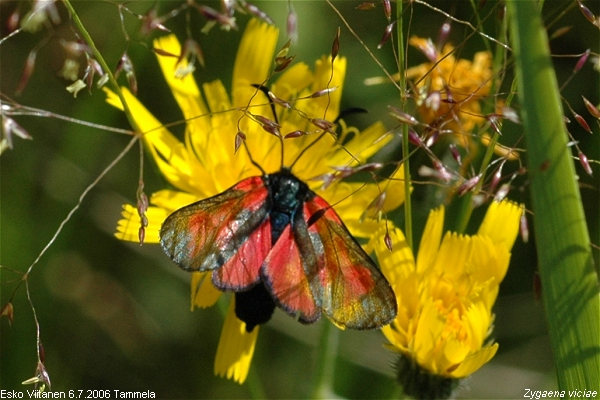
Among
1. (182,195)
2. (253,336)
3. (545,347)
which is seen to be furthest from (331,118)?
(545,347)

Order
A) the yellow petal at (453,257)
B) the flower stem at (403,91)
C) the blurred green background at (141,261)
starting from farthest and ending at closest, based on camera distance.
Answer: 1. the blurred green background at (141,261)
2. the yellow petal at (453,257)
3. the flower stem at (403,91)

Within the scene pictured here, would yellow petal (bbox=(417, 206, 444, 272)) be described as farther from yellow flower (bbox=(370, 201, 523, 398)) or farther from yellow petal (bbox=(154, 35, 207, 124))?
yellow petal (bbox=(154, 35, 207, 124))

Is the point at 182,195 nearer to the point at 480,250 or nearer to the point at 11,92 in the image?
the point at 480,250

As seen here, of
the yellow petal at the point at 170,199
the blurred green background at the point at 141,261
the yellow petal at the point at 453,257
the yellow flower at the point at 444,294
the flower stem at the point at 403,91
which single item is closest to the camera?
the flower stem at the point at 403,91

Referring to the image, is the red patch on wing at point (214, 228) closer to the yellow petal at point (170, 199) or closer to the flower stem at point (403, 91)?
the yellow petal at point (170, 199)

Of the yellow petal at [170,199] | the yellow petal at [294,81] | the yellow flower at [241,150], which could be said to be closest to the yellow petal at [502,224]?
the yellow flower at [241,150]

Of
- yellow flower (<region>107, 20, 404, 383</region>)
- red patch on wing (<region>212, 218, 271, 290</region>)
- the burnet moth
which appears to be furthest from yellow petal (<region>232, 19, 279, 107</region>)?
red patch on wing (<region>212, 218, 271, 290</region>)

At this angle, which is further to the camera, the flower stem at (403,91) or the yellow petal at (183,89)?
the yellow petal at (183,89)
